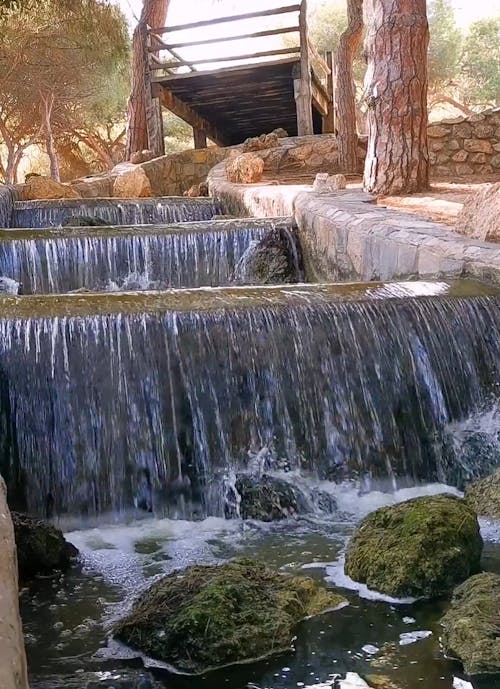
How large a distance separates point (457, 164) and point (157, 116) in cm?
686

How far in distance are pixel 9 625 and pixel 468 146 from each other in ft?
39.6

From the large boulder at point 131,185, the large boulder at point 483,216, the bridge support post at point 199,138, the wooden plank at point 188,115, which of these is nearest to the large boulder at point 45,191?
the large boulder at point 131,185

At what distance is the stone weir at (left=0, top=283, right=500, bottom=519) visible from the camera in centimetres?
461

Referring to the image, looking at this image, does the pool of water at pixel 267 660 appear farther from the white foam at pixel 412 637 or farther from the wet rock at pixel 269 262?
the wet rock at pixel 269 262

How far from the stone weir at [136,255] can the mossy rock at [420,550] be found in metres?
4.95

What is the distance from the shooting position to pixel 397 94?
912 cm

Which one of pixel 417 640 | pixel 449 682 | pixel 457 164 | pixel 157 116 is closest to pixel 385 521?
pixel 417 640

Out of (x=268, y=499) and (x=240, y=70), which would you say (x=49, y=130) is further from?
(x=268, y=499)

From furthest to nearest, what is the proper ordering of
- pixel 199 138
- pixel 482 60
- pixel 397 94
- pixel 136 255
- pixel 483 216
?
1. pixel 482 60
2. pixel 199 138
3. pixel 397 94
4. pixel 136 255
5. pixel 483 216

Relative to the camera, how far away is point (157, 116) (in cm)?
1772

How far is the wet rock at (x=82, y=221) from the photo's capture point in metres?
10.1

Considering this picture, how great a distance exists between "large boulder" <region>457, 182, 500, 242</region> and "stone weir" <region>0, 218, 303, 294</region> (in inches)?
103

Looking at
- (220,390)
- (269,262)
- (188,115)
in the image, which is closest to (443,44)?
(188,115)

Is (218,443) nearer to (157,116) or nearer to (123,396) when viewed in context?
(123,396)
